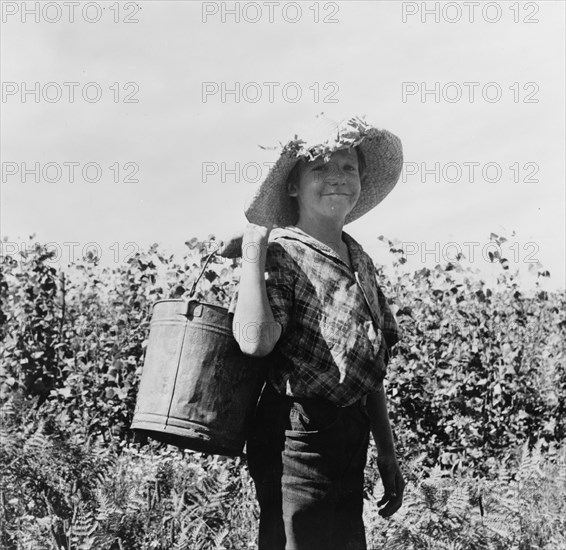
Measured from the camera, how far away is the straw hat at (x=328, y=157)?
2.78 m

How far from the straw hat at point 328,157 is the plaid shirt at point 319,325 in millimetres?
170

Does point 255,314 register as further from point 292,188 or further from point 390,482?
point 390,482

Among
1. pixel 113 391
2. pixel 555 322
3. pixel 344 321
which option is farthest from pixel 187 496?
pixel 555 322

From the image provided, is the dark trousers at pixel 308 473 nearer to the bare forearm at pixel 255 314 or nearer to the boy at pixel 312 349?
the boy at pixel 312 349

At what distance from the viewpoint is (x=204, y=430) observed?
2633 mm

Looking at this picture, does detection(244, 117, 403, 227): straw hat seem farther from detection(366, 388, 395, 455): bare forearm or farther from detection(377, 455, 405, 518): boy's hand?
detection(377, 455, 405, 518): boy's hand

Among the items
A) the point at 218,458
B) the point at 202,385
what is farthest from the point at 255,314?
the point at 218,458

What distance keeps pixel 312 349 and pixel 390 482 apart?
0.65 m

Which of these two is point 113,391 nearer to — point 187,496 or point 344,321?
point 187,496

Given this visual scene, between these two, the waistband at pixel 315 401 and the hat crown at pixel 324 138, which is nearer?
the waistband at pixel 315 401

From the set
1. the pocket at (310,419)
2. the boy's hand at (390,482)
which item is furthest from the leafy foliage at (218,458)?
the pocket at (310,419)

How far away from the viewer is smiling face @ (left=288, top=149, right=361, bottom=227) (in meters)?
2.79

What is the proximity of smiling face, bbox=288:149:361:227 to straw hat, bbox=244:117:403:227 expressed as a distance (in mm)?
47

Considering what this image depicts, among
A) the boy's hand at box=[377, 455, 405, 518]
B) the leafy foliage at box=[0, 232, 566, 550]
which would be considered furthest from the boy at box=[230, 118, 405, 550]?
the leafy foliage at box=[0, 232, 566, 550]
